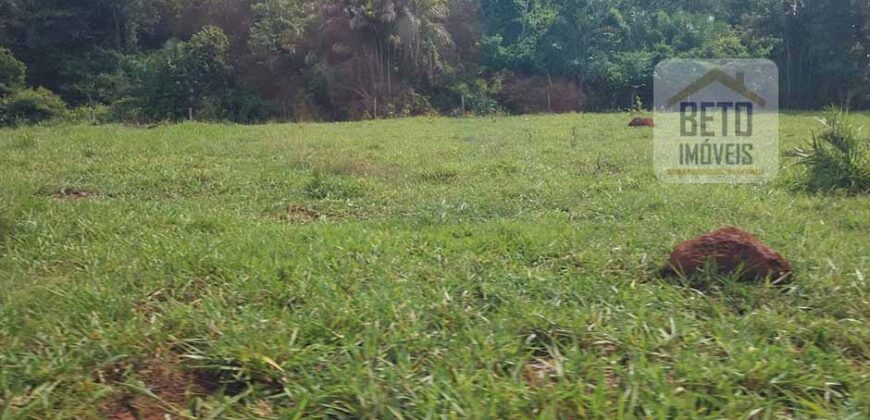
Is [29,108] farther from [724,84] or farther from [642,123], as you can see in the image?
[724,84]

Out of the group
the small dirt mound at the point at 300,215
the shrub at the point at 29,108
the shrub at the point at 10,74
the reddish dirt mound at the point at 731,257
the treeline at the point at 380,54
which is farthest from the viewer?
the treeline at the point at 380,54

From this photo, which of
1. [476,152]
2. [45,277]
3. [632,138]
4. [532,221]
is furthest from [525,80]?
[45,277]

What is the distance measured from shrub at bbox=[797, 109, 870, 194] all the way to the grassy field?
43 cm

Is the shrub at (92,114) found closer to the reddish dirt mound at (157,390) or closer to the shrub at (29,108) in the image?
the shrub at (29,108)

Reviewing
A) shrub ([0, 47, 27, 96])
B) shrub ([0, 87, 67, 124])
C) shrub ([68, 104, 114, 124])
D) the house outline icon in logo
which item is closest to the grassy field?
the house outline icon in logo

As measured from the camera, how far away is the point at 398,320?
263 cm

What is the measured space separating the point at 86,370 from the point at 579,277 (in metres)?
2.18

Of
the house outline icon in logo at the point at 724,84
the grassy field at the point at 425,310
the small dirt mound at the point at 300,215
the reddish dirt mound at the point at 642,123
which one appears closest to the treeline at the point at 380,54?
the house outline icon in logo at the point at 724,84

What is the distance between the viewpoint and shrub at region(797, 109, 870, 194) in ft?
17.8

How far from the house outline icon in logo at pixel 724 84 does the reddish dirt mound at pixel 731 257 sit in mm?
14426

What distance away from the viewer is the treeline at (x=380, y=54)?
19609 mm

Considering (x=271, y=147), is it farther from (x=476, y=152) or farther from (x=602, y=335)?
(x=602, y=335)

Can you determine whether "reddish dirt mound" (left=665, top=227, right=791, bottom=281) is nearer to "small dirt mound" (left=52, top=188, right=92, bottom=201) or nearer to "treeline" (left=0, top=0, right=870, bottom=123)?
"small dirt mound" (left=52, top=188, right=92, bottom=201)

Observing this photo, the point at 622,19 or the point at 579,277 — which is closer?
the point at 579,277
